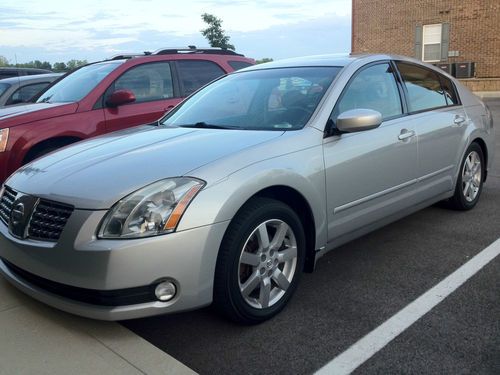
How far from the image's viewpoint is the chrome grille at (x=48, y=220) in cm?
276

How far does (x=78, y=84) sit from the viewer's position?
6137 mm

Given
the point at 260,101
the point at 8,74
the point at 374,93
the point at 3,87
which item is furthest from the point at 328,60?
the point at 8,74

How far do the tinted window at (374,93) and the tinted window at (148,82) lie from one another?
117 inches

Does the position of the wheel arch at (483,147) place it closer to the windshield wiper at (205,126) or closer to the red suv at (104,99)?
the windshield wiper at (205,126)

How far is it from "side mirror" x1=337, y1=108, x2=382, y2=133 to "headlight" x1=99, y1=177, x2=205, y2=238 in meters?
1.19

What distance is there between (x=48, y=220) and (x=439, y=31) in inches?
886

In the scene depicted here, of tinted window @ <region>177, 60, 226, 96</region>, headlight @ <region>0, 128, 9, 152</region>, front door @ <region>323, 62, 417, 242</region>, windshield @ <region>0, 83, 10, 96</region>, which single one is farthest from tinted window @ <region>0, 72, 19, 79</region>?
front door @ <region>323, 62, 417, 242</region>

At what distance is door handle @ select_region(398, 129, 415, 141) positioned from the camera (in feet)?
13.4

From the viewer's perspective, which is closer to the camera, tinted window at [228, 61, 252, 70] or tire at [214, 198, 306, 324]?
tire at [214, 198, 306, 324]

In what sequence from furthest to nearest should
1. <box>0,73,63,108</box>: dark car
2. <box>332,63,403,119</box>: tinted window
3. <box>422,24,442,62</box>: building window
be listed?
<box>422,24,442,62</box>: building window, <box>0,73,63,108</box>: dark car, <box>332,63,403,119</box>: tinted window

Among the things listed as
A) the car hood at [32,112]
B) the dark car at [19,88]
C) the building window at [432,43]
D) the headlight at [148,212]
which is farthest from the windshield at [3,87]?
the building window at [432,43]

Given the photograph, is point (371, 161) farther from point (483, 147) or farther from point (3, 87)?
point (3, 87)

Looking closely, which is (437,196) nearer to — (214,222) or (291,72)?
(291,72)

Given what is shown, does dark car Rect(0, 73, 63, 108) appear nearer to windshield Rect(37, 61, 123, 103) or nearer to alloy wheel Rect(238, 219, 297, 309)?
windshield Rect(37, 61, 123, 103)
